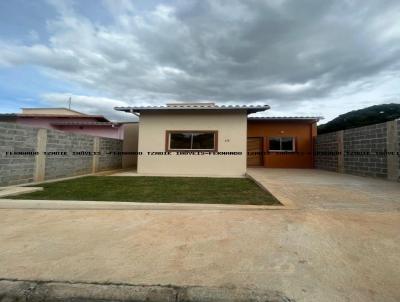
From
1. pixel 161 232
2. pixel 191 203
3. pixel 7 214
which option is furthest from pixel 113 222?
pixel 7 214

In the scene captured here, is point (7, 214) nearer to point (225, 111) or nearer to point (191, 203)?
point (191, 203)

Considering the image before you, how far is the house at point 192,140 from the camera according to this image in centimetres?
1313

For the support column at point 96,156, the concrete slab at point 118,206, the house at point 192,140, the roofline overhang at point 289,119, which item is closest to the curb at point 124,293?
the concrete slab at point 118,206

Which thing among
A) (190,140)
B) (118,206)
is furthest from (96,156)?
(118,206)

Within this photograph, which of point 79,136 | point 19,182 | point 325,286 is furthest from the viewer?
point 79,136

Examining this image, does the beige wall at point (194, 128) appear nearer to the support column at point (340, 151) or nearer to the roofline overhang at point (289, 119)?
the roofline overhang at point (289, 119)

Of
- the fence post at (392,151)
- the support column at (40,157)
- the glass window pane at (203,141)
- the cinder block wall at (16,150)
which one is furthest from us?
the glass window pane at (203,141)

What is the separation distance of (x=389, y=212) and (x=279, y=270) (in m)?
3.87

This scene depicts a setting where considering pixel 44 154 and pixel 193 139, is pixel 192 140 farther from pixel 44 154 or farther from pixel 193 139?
pixel 44 154

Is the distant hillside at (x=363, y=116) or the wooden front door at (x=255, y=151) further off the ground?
the distant hillside at (x=363, y=116)

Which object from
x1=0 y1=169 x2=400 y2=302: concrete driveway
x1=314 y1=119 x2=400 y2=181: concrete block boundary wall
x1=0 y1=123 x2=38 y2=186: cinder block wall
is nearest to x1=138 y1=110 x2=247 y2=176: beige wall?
x1=0 y1=123 x2=38 y2=186: cinder block wall

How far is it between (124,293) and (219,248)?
143cm

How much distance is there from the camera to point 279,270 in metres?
2.96

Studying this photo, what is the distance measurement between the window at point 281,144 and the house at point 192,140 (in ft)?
18.6
